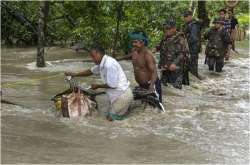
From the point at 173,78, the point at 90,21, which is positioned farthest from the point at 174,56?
the point at 90,21

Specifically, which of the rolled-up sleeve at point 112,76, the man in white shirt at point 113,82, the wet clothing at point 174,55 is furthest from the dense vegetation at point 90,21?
the rolled-up sleeve at point 112,76

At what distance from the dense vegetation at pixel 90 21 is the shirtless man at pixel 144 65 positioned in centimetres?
518

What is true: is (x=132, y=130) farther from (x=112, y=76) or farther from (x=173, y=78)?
(x=173, y=78)

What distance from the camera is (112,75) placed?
24.0 feet

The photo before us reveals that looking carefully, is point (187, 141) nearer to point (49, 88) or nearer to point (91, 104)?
point (91, 104)

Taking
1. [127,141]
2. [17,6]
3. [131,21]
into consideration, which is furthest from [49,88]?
[17,6]

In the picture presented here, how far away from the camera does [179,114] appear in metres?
8.12

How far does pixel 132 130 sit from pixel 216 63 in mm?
6253

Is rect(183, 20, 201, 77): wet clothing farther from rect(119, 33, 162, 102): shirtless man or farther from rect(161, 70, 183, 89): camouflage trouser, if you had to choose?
rect(119, 33, 162, 102): shirtless man

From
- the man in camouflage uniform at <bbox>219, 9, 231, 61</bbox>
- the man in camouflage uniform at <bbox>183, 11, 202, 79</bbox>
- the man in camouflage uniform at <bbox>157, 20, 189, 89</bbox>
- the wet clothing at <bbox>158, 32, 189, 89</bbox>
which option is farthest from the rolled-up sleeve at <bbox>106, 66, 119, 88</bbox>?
the man in camouflage uniform at <bbox>219, 9, 231, 61</bbox>

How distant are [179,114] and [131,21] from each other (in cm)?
636

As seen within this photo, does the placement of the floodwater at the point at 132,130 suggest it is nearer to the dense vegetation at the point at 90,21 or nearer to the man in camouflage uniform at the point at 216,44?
the man in camouflage uniform at the point at 216,44

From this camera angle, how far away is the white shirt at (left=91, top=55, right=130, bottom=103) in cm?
727

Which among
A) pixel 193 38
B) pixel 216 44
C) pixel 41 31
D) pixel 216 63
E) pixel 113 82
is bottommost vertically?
pixel 216 63
